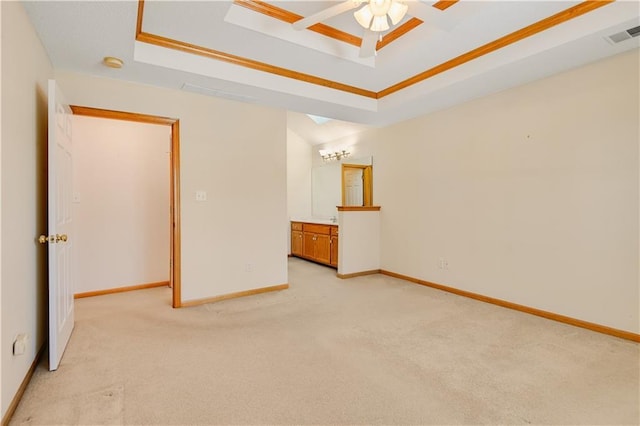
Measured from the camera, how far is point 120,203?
4012mm

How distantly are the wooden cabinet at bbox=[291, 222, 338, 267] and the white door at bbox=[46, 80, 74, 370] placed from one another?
137 inches

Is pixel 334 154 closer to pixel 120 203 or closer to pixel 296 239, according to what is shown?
pixel 296 239

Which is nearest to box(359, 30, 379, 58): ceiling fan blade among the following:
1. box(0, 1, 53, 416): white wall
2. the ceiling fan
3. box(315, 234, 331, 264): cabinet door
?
the ceiling fan

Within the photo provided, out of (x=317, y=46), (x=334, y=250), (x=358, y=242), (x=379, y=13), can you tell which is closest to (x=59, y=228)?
(x=317, y=46)

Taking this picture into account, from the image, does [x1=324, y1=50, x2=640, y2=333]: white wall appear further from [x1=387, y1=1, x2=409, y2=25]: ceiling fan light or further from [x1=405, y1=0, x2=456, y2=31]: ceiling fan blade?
[x1=387, y1=1, x2=409, y2=25]: ceiling fan light

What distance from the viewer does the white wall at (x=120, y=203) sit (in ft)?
12.4

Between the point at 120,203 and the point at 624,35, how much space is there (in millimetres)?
5120

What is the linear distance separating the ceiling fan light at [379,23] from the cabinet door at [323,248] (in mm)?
3603

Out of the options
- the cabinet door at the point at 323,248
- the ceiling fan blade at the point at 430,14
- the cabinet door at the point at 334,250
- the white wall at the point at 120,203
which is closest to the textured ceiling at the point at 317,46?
the ceiling fan blade at the point at 430,14

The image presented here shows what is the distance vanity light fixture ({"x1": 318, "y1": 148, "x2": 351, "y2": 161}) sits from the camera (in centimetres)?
578

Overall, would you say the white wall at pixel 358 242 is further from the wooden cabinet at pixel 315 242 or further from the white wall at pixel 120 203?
the white wall at pixel 120 203

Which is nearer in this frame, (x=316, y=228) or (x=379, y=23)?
(x=379, y=23)

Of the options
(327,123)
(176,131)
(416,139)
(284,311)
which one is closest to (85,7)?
(176,131)

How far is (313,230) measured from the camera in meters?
5.87
